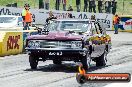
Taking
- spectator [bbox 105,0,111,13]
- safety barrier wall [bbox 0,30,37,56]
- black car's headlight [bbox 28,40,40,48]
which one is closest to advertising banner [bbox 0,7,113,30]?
spectator [bbox 105,0,111,13]

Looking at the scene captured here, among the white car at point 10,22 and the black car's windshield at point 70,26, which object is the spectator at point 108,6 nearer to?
the white car at point 10,22

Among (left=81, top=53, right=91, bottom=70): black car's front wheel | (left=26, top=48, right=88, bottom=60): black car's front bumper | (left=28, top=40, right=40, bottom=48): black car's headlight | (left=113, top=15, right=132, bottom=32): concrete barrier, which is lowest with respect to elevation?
(left=113, top=15, right=132, bottom=32): concrete barrier

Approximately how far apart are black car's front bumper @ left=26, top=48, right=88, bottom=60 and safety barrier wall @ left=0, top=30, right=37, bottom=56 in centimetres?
681

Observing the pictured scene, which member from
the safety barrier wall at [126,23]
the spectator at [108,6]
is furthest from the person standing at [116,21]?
the spectator at [108,6]

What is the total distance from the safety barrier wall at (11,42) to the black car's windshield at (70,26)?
5.78 meters

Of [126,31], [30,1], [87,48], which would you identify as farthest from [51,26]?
[30,1]

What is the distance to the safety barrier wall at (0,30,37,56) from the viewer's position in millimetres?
20784

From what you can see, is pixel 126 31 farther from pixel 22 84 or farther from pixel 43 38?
pixel 22 84

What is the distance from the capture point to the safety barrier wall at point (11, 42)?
68.2 ft

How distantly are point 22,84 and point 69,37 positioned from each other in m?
3.28

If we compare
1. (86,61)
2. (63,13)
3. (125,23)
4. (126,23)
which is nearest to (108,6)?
(125,23)

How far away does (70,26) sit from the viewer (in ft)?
49.5

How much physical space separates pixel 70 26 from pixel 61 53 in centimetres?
152

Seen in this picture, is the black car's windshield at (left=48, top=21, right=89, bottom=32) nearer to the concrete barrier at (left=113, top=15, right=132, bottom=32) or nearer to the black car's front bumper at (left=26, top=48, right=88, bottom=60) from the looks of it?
the black car's front bumper at (left=26, top=48, right=88, bottom=60)
